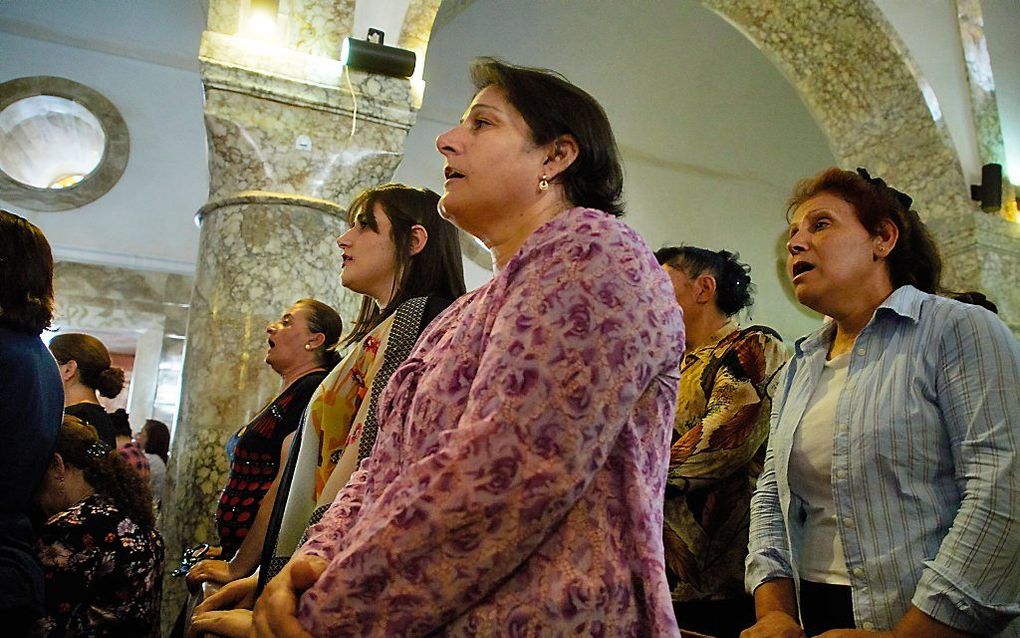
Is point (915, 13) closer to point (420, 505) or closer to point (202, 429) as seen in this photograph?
point (202, 429)

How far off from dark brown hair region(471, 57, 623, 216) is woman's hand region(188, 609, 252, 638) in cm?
87

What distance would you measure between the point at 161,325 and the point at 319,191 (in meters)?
4.95

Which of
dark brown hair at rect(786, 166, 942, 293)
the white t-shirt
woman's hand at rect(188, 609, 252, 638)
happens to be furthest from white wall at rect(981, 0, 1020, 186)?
woman's hand at rect(188, 609, 252, 638)

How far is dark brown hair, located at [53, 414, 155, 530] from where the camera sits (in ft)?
8.44

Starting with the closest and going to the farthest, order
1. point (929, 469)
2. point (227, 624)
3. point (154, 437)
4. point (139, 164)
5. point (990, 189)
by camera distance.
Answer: point (227, 624)
point (929, 469)
point (990, 189)
point (154, 437)
point (139, 164)

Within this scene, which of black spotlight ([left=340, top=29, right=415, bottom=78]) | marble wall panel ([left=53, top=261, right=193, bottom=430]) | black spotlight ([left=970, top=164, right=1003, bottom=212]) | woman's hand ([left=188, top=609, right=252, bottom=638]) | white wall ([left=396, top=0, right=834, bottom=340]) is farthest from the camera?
marble wall panel ([left=53, top=261, right=193, bottom=430])

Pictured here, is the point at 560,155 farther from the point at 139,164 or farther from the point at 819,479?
the point at 139,164

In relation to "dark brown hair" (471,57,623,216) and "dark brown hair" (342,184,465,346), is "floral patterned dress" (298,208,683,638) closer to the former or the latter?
"dark brown hair" (471,57,623,216)

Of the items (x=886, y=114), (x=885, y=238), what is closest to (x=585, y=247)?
(x=885, y=238)

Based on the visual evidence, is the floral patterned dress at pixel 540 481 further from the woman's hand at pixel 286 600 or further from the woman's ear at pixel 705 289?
the woman's ear at pixel 705 289

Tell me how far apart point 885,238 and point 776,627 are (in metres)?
0.94

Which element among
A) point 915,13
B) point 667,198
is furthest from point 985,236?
point 667,198

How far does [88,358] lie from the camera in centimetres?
362

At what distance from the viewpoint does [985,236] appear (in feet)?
18.0
